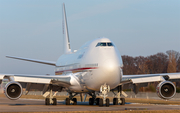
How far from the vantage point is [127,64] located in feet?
317

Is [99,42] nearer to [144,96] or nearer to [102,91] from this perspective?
[102,91]

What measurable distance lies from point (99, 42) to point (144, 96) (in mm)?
26055

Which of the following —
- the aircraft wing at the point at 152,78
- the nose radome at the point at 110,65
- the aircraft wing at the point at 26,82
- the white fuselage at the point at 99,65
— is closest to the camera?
the nose radome at the point at 110,65

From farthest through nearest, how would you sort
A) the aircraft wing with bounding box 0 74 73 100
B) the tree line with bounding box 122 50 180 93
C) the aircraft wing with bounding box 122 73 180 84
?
the tree line with bounding box 122 50 180 93 < the aircraft wing with bounding box 122 73 180 84 < the aircraft wing with bounding box 0 74 73 100

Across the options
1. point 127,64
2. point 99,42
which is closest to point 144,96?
point 99,42

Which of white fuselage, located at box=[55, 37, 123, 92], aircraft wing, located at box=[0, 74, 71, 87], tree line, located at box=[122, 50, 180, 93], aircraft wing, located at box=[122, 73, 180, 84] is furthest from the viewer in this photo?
tree line, located at box=[122, 50, 180, 93]

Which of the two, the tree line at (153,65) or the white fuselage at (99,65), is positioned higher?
the tree line at (153,65)

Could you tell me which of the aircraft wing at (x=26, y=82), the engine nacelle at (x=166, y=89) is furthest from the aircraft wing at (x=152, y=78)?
the aircraft wing at (x=26, y=82)

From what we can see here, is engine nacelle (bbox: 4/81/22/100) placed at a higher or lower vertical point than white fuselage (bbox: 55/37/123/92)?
lower

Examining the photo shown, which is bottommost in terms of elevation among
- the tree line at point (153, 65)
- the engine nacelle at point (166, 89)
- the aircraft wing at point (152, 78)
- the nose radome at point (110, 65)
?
the engine nacelle at point (166, 89)

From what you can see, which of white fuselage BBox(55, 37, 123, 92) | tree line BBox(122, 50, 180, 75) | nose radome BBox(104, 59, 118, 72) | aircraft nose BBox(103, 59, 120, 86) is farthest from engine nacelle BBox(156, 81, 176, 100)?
tree line BBox(122, 50, 180, 75)

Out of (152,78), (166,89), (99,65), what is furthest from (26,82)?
(166,89)

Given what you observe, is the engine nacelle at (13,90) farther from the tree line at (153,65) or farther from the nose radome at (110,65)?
the tree line at (153,65)

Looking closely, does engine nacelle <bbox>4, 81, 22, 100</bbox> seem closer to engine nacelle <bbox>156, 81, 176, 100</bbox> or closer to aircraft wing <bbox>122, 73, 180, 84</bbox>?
aircraft wing <bbox>122, 73, 180, 84</bbox>
